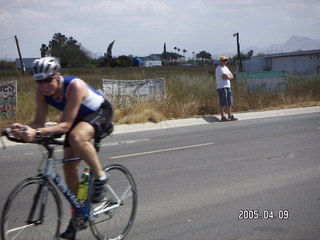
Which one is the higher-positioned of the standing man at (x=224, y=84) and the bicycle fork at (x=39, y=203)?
the standing man at (x=224, y=84)

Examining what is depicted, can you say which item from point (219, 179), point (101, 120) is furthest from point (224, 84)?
point (101, 120)

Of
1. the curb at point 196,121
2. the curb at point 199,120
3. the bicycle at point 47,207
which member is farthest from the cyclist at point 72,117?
the curb at point 199,120

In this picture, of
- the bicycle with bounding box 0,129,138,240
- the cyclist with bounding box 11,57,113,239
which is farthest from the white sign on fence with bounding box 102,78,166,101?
the cyclist with bounding box 11,57,113,239

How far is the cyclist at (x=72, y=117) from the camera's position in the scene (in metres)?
3.78

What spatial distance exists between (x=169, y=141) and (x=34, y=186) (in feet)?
23.0

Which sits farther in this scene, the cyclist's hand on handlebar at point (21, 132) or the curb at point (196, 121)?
the curb at point (196, 121)

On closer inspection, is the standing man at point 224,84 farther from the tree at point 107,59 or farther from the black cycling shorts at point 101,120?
the tree at point 107,59

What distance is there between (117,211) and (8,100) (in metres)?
10.0

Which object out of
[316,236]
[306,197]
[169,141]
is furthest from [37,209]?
[169,141]

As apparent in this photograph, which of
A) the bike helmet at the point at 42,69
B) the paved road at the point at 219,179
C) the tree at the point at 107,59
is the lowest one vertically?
the paved road at the point at 219,179

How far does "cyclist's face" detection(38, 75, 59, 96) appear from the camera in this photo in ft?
12.6

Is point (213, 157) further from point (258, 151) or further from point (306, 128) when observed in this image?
point (306, 128)

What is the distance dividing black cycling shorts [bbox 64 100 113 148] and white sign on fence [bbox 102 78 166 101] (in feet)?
34.4

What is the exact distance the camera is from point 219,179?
22.5 ft
